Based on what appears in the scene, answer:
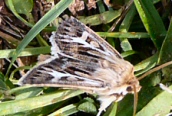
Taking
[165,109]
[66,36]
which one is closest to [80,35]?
[66,36]

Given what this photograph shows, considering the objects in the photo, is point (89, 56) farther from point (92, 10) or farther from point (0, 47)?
point (0, 47)

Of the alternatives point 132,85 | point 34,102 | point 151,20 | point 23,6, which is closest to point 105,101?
point 132,85

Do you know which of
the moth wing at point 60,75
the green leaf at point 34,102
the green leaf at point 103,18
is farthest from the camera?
the green leaf at point 103,18

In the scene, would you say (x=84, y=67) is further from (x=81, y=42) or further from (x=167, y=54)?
(x=167, y=54)


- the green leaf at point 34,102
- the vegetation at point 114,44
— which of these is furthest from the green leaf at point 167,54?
the green leaf at point 34,102

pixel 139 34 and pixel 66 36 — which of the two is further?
pixel 139 34

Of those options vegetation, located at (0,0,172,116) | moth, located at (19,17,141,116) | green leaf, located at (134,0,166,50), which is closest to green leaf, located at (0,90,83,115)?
vegetation, located at (0,0,172,116)

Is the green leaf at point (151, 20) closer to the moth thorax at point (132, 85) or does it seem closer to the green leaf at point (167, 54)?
the green leaf at point (167, 54)

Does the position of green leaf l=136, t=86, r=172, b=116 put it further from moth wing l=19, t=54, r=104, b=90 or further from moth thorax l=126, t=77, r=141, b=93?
moth wing l=19, t=54, r=104, b=90
